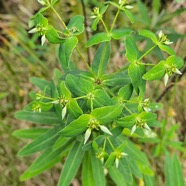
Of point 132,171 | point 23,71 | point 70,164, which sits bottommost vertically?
point 132,171

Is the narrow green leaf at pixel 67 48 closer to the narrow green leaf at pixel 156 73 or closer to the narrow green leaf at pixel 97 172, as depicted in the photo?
the narrow green leaf at pixel 156 73

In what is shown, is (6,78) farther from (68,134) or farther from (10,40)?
(68,134)

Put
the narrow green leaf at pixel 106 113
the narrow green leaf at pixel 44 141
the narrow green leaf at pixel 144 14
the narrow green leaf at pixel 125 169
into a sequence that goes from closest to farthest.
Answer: the narrow green leaf at pixel 106 113 → the narrow green leaf at pixel 125 169 → the narrow green leaf at pixel 44 141 → the narrow green leaf at pixel 144 14

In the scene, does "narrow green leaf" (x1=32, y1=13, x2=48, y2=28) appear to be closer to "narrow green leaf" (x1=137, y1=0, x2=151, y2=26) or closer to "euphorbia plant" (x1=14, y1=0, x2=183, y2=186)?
"euphorbia plant" (x1=14, y1=0, x2=183, y2=186)

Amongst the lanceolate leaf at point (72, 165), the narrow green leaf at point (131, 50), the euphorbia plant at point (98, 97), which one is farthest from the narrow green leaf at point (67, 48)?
the lanceolate leaf at point (72, 165)

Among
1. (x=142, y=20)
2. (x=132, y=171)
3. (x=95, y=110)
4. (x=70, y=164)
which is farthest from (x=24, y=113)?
(x=142, y=20)

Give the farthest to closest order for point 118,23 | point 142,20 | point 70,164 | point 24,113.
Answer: point 118,23, point 142,20, point 24,113, point 70,164

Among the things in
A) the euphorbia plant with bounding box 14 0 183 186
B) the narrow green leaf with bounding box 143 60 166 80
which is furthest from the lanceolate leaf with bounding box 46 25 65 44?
the narrow green leaf with bounding box 143 60 166 80
